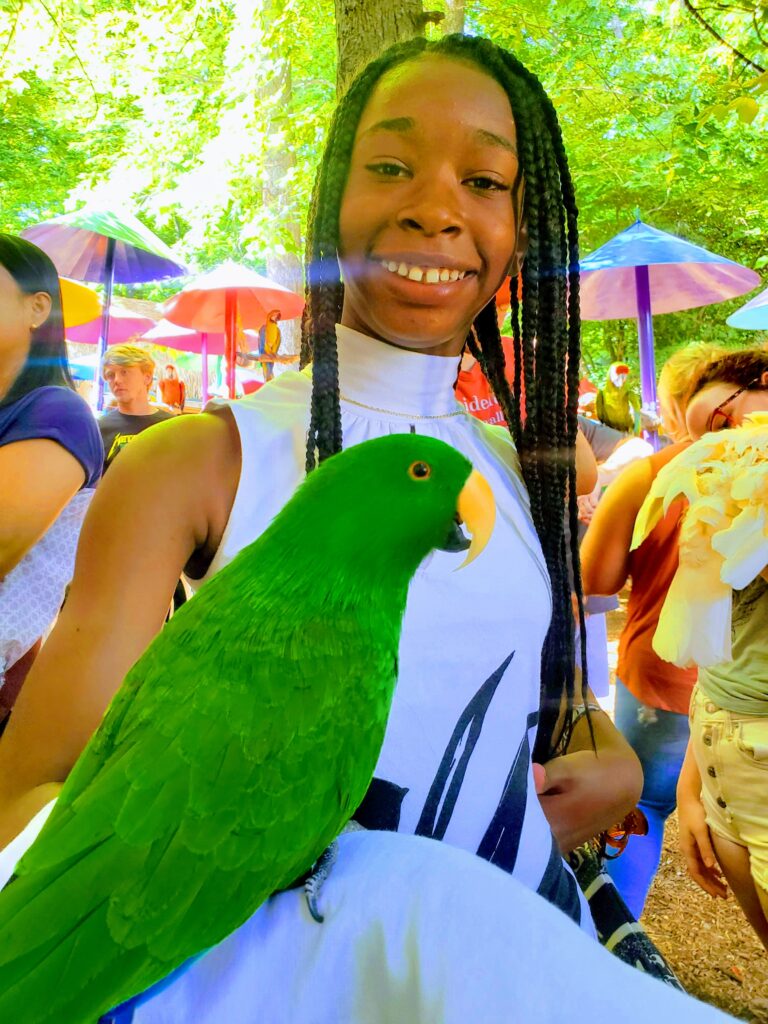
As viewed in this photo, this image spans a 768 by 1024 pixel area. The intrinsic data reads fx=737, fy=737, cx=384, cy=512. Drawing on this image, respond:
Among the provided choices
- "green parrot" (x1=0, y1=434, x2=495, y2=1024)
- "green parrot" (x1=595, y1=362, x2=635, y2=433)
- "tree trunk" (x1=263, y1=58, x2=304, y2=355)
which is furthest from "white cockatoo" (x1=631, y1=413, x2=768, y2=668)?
"tree trunk" (x1=263, y1=58, x2=304, y2=355)

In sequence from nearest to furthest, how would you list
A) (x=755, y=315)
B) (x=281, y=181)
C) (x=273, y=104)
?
(x=755, y=315), (x=273, y=104), (x=281, y=181)

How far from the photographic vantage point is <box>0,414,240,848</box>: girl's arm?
54cm

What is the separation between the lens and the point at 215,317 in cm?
375

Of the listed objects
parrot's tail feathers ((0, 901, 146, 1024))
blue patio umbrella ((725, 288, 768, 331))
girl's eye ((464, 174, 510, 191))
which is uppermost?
blue patio umbrella ((725, 288, 768, 331))

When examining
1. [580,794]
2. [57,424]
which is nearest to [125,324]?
[57,424]

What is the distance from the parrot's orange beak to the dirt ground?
225 cm

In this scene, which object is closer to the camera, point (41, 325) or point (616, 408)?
point (41, 325)

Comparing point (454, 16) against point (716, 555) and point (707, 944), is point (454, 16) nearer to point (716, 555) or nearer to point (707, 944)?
point (716, 555)

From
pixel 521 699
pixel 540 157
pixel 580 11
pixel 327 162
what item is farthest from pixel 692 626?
pixel 580 11

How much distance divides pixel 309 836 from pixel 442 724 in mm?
193

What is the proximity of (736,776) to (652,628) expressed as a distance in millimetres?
540

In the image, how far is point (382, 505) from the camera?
50 cm

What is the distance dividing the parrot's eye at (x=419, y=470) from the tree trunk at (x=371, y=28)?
3.23 feet

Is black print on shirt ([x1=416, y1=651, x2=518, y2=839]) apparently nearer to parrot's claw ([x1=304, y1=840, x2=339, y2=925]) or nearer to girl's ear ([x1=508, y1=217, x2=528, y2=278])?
parrot's claw ([x1=304, y1=840, x2=339, y2=925])
